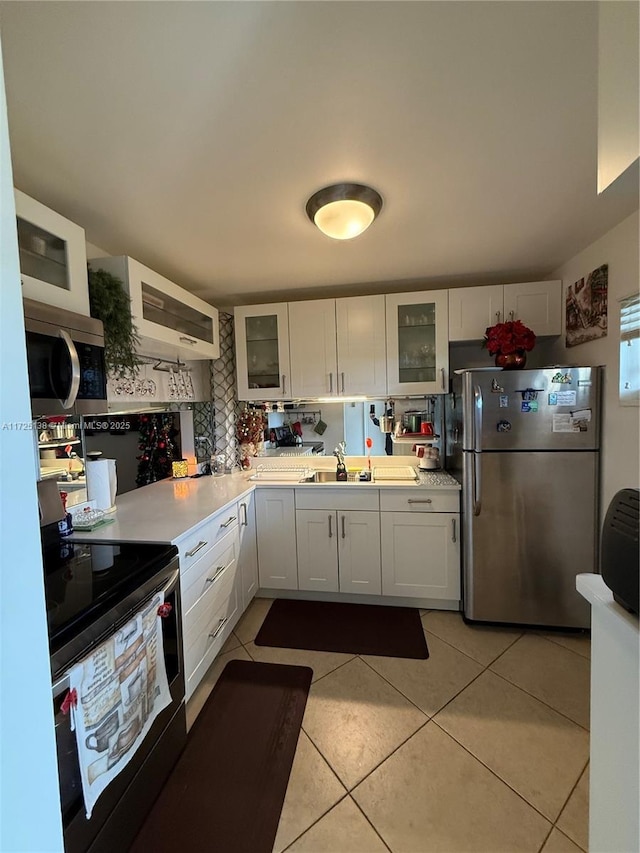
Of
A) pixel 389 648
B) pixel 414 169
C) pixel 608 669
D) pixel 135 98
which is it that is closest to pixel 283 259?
pixel 414 169

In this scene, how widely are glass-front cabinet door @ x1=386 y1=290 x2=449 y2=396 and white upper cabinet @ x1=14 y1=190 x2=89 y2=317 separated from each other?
1.93 m

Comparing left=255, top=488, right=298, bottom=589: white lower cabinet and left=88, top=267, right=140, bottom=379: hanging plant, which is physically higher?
left=88, top=267, right=140, bottom=379: hanging plant

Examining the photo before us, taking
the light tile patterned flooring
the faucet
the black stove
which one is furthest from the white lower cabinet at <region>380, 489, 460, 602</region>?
the black stove

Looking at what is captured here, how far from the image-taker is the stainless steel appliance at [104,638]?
0.90 metres

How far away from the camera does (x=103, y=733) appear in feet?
3.21

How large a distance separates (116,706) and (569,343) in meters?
3.01

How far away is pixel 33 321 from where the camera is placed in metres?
1.15

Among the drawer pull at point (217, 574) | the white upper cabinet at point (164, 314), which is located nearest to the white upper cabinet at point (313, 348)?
the white upper cabinet at point (164, 314)

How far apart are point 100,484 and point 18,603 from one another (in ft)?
5.01

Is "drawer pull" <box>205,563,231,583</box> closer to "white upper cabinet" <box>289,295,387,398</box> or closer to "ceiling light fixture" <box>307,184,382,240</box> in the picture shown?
"white upper cabinet" <box>289,295,387,398</box>

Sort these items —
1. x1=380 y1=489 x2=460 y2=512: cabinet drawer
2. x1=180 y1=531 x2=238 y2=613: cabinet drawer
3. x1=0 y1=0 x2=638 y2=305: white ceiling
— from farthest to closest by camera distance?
1. x1=380 y1=489 x2=460 y2=512: cabinet drawer
2. x1=180 y1=531 x2=238 y2=613: cabinet drawer
3. x1=0 y1=0 x2=638 y2=305: white ceiling

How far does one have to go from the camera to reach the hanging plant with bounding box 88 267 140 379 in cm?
160

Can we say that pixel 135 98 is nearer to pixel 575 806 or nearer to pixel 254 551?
pixel 254 551

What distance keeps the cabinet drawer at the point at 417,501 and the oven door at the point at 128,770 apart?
1.42 meters
